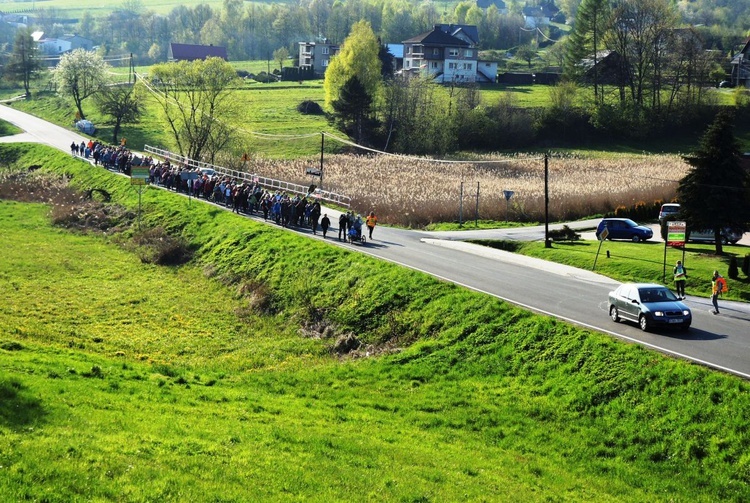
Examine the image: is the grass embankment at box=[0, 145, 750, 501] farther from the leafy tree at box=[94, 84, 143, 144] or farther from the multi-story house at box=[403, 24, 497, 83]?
the multi-story house at box=[403, 24, 497, 83]

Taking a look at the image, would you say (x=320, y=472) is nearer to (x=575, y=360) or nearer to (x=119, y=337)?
(x=575, y=360)

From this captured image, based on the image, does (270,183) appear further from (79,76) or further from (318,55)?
(318,55)

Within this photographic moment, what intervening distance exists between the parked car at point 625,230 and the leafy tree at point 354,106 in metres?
47.4

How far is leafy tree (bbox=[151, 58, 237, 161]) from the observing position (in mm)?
71312

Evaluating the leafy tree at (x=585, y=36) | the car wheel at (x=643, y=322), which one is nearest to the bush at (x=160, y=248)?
the car wheel at (x=643, y=322)

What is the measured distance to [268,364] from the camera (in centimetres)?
2641

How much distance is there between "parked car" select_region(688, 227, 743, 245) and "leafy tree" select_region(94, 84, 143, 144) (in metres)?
57.6

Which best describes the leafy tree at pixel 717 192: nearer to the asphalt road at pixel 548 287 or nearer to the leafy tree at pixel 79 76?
the asphalt road at pixel 548 287

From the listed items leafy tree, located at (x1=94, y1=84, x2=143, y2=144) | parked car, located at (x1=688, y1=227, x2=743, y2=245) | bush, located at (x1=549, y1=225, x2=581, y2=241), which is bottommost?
bush, located at (x1=549, y1=225, x2=581, y2=241)

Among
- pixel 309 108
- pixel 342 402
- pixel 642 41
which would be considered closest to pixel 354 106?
pixel 309 108

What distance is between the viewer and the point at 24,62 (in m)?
116

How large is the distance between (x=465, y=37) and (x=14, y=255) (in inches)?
4020

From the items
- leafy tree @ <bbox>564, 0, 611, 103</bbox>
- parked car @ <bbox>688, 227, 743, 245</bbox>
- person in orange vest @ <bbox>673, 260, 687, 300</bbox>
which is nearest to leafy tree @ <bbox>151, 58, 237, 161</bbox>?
parked car @ <bbox>688, 227, 743, 245</bbox>

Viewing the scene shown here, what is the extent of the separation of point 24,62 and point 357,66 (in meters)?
48.7
